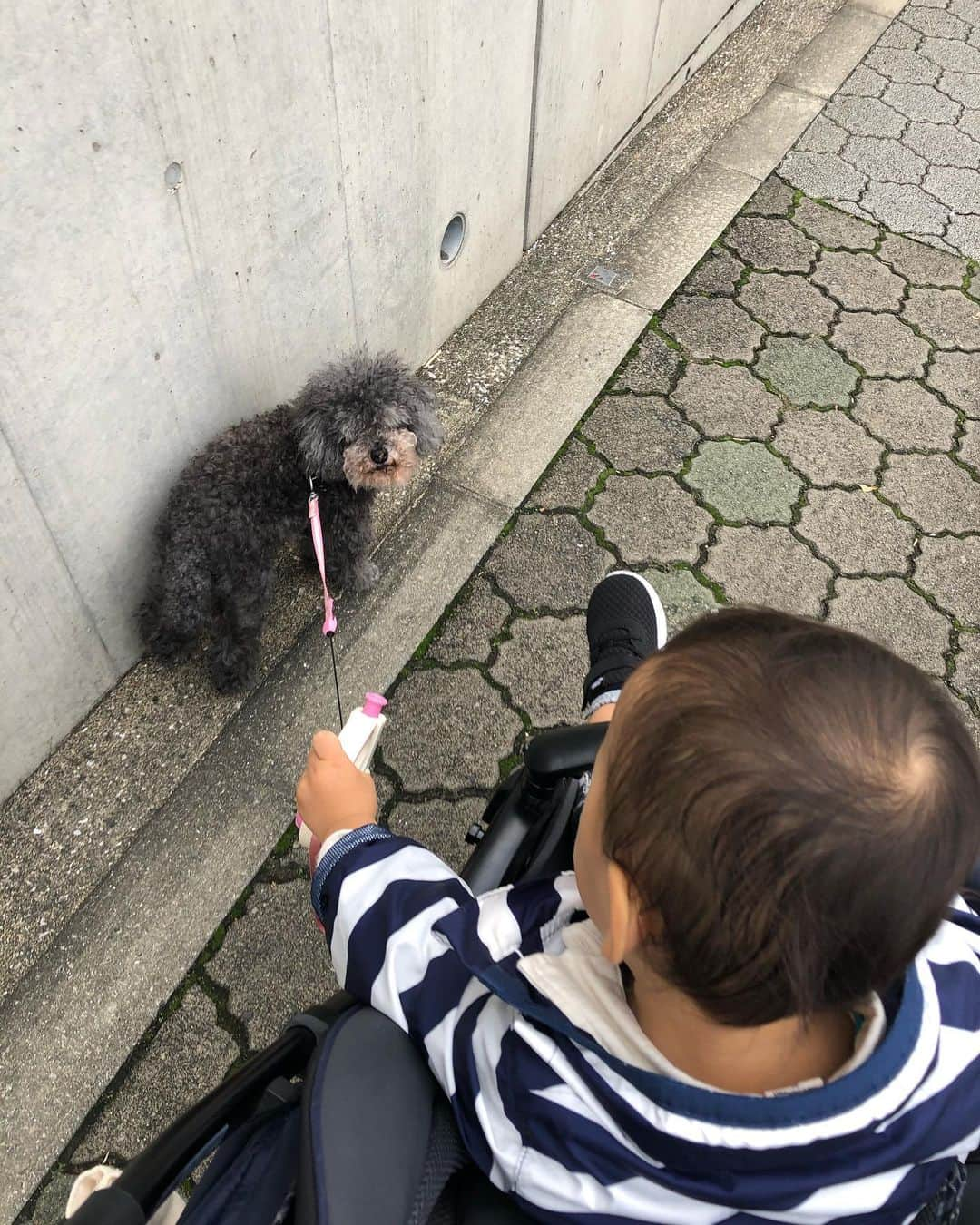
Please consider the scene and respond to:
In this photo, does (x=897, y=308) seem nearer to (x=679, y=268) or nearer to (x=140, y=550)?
(x=679, y=268)

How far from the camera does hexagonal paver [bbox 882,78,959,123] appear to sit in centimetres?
405

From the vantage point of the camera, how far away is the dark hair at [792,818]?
64 cm

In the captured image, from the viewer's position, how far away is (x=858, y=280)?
3275mm

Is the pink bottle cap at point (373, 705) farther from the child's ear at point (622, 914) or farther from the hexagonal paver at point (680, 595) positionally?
the hexagonal paver at point (680, 595)

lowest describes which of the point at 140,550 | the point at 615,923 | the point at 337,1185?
the point at 140,550

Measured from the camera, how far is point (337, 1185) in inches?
29.7

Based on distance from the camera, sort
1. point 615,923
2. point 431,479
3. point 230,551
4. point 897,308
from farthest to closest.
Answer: point 897,308 < point 431,479 < point 230,551 < point 615,923

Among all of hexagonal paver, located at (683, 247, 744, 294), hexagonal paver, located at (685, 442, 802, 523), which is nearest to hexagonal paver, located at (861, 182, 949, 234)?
hexagonal paver, located at (683, 247, 744, 294)

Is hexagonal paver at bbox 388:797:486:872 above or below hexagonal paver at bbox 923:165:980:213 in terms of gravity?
below

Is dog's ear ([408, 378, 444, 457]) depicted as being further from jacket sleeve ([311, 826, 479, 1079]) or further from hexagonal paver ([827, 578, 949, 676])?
hexagonal paver ([827, 578, 949, 676])

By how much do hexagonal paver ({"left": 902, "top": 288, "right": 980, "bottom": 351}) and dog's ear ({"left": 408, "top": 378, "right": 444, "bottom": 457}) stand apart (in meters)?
2.07

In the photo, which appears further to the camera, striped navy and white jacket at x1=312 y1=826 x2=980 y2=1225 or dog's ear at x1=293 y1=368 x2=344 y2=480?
dog's ear at x1=293 y1=368 x2=344 y2=480

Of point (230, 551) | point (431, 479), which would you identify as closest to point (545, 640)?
point (431, 479)

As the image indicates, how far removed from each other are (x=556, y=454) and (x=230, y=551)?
1.17m
